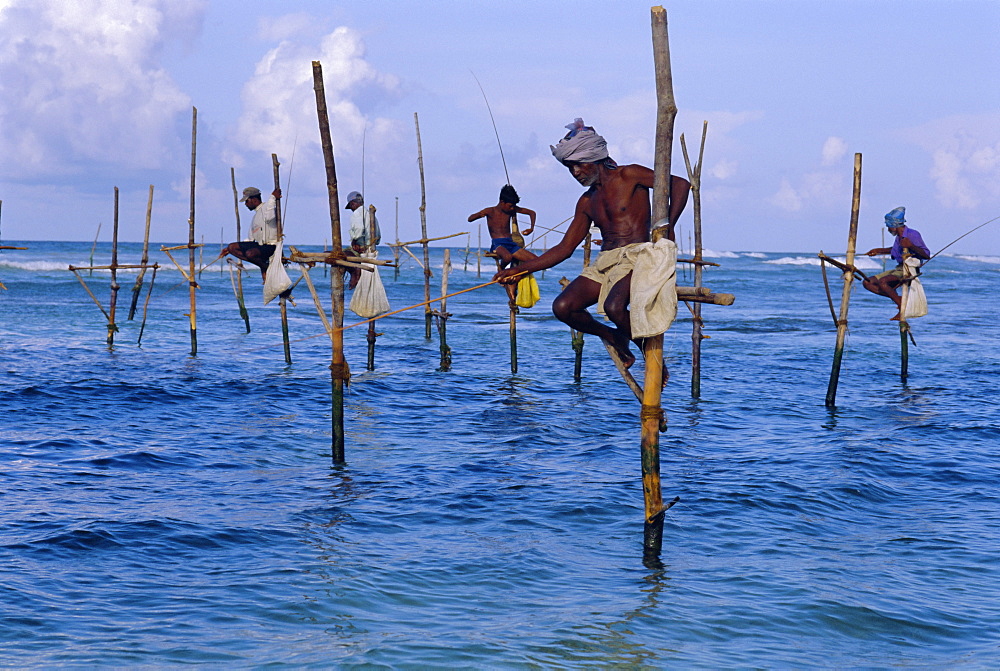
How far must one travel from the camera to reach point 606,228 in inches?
298

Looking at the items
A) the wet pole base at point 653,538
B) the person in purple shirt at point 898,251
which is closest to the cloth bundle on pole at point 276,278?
the wet pole base at point 653,538

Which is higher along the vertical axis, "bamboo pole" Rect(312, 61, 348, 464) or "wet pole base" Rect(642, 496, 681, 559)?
"bamboo pole" Rect(312, 61, 348, 464)

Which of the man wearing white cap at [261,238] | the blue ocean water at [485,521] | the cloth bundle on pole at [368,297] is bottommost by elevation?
the blue ocean water at [485,521]

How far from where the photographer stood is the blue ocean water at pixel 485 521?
6438 mm

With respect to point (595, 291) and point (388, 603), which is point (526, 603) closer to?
point (388, 603)

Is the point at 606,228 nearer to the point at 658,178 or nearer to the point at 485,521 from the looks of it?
the point at 658,178

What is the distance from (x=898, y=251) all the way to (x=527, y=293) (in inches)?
259

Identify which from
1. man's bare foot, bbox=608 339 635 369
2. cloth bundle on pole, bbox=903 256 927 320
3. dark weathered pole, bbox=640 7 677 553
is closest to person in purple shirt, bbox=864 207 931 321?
cloth bundle on pole, bbox=903 256 927 320

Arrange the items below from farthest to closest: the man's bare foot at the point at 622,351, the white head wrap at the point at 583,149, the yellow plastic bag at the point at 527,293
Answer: the yellow plastic bag at the point at 527,293
the man's bare foot at the point at 622,351
the white head wrap at the point at 583,149

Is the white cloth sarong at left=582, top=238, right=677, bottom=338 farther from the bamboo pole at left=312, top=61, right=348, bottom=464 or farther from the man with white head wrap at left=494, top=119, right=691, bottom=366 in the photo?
the bamboo pole at left=312, top=61, right=348, bottom=464

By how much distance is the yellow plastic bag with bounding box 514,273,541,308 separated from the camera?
15.1 m

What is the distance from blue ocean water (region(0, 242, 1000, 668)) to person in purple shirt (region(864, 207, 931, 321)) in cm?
203

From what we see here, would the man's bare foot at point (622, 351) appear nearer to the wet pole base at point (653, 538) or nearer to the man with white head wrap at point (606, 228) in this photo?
the man with white head wrap at point (606, 228)

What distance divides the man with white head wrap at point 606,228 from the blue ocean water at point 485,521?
2.16m
